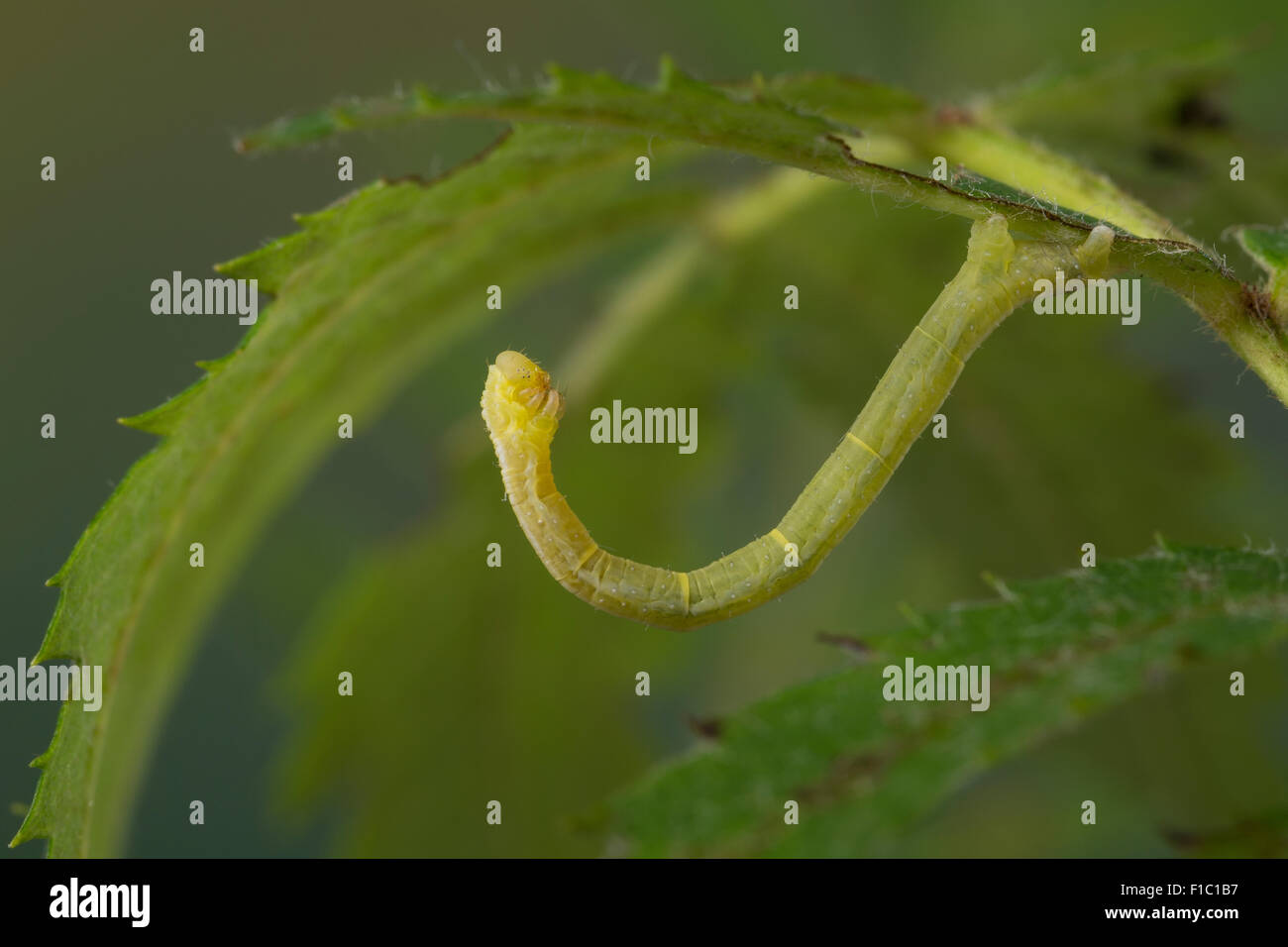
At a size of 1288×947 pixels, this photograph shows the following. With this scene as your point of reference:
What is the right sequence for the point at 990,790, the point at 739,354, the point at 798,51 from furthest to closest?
the point at 798,51 → the point at 990,790 → the point at 739,354

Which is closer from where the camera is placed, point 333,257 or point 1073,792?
point 333,257

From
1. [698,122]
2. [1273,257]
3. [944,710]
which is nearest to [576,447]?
[698,122]

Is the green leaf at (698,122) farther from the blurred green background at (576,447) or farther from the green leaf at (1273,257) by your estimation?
the blurred green background at (576,447)

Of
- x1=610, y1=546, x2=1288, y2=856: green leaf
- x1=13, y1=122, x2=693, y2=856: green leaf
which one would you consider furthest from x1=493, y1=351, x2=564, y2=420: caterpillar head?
x1=610, y1=546, x2=1288, y2=856: green leaf

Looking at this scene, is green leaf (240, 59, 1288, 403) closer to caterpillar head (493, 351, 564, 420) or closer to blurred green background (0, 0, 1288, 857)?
blurred green background (0, 0, 1288, 857)

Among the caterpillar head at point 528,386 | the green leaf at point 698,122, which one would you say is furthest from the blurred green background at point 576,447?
the caterpillar head at point 528,386
